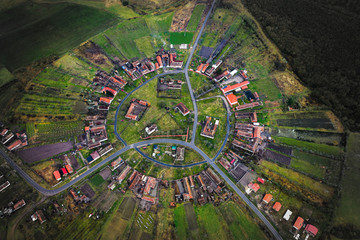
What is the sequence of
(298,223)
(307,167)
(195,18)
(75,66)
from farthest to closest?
(195,18)
(75,66)
(307,167)
(298,223)

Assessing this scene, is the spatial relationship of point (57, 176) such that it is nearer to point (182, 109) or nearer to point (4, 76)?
point (182, 109)

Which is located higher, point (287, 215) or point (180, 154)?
point (180, 154)

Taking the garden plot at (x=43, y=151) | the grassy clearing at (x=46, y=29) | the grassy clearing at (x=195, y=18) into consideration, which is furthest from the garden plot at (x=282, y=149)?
the grassy clearing at (x=46, y=29)

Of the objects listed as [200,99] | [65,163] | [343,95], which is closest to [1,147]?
[65,163]

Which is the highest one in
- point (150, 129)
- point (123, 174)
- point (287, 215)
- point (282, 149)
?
point (282, 149)

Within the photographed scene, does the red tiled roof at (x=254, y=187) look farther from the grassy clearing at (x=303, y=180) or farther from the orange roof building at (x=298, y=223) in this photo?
the orange roof building at (x=298, y=223)

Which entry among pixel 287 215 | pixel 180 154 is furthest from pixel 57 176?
pixel 287 215
